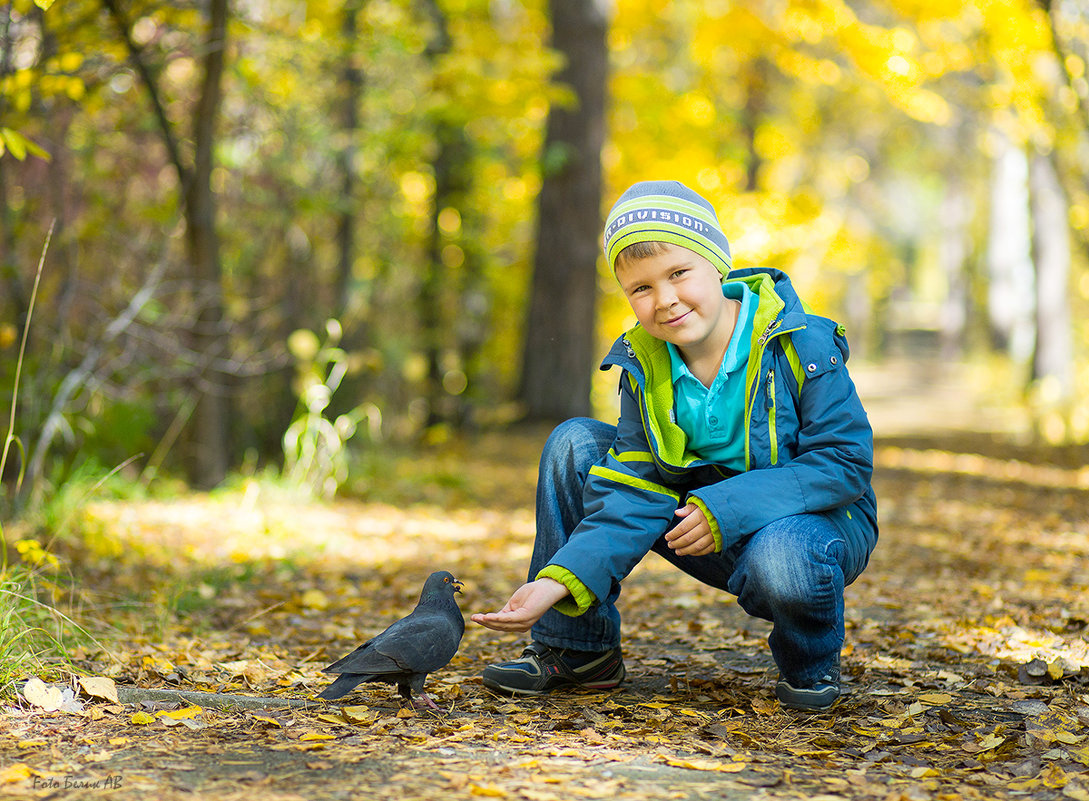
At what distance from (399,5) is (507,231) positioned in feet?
12.2

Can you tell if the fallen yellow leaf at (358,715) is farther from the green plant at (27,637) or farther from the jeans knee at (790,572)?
the jeans knee at (790,572)

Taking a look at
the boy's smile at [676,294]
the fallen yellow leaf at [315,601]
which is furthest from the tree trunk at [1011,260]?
the boy's smile at [676,294]

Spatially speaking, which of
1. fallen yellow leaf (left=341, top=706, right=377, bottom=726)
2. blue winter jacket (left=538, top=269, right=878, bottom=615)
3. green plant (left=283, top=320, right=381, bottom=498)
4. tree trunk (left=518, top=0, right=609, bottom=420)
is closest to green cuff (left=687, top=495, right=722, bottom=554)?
blue winter jacket (left=538, top=269, right=878, bottom=615)

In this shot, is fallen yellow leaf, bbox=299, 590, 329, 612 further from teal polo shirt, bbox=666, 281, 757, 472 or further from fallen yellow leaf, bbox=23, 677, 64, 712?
teal polo shirt, bbox=666, 281, 757, 472

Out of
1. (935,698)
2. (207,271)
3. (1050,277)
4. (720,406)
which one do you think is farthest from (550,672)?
(1050,277)

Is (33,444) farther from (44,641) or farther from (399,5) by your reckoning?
(399,5)

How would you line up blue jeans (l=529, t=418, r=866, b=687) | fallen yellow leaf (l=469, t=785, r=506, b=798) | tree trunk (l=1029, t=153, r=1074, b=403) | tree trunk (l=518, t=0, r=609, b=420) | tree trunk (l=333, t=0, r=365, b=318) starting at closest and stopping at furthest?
fallen yellow leaf (l=469, t=785, r=506, b=798) → blue jeans (l=529, t=418, r=866, b=687) → tree trunk (l=333, t=0, r=365, b=318) → tree trunk (l=518, t=0, r=609, b=420) → tree trunk (l=1029, t=153, r=1074, b=403)

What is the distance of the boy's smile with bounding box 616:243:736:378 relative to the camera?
2596mm

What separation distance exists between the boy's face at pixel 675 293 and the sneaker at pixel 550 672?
3.03 feet

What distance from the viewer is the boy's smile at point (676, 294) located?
2.60 meters

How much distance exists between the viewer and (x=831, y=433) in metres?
2.53

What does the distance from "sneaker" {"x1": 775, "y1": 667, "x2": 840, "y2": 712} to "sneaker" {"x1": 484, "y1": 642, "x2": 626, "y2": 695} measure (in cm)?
47

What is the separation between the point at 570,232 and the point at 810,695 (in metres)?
7.65

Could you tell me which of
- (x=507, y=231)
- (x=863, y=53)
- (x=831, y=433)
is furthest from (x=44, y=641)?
(x=863, y=53)
